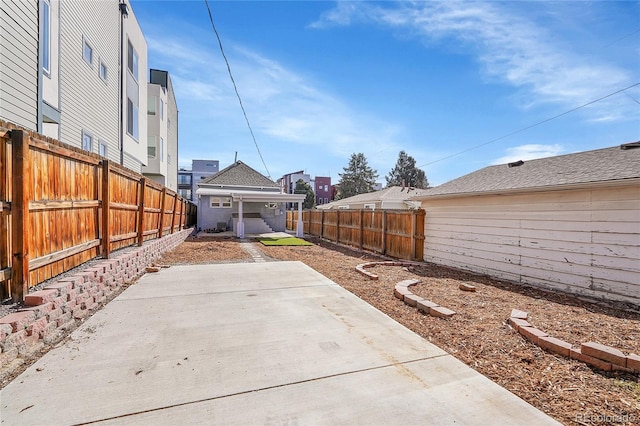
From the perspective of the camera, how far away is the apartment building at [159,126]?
16562 millimetres

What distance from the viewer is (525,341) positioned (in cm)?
345

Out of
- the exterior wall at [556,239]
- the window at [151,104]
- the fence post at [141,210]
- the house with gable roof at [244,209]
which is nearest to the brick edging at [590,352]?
the exterior wall at [556,239]

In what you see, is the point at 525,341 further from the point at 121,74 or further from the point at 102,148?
the point at 121,74

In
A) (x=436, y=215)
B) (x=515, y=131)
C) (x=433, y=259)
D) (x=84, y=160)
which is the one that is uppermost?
(x=515, y=131)

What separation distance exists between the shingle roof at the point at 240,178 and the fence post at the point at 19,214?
799 inches

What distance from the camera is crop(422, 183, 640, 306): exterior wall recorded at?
5309 mm

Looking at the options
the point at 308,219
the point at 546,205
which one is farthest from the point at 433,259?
the point at 308,219

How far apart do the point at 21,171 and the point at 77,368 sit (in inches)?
77.6

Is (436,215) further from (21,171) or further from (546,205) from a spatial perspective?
(21,171)

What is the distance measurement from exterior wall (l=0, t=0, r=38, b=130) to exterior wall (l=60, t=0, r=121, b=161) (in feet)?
5.18

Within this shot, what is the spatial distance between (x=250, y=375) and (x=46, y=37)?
31.3 ft

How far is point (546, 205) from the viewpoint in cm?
656

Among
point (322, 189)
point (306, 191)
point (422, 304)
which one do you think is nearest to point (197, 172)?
point (306, 191)

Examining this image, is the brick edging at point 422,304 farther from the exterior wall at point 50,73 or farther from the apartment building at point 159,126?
the apartment building at point 159,126
